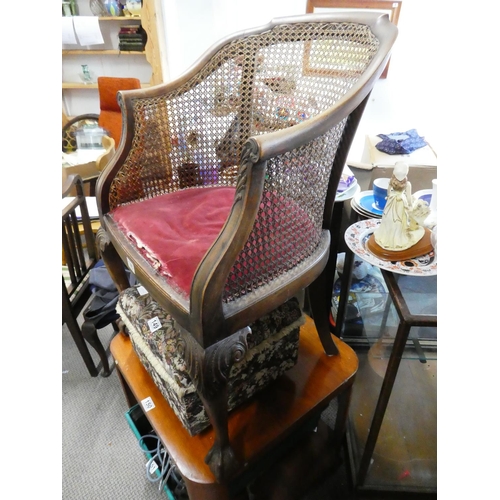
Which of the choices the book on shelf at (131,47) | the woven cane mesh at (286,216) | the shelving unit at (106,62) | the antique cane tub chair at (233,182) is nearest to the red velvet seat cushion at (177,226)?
the antique cane tub chair at (233,182)

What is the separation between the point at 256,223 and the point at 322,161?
201 millimetres

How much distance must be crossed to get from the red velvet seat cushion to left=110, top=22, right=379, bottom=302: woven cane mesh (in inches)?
3.1

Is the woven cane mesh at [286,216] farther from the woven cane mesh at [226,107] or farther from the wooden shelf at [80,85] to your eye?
the wooden shelf at [80,85]

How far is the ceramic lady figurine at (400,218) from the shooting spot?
0.73 m

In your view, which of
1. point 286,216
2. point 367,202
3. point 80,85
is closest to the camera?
point 286,216

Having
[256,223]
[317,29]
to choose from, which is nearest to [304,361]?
[256,223]

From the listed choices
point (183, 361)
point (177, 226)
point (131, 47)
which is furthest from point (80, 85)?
point (183, 361)

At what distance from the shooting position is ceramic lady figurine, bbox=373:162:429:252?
0.73m

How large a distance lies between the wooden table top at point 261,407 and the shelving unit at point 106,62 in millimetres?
1983

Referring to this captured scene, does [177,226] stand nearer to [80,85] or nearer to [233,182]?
[233,182]

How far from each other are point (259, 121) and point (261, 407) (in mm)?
717

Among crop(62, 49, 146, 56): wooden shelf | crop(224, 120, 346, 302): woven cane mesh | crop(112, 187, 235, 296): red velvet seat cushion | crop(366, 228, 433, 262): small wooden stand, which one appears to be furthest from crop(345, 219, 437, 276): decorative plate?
crop(62, 49, 146, 56): wooden shelf

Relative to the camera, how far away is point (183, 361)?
2.38ft

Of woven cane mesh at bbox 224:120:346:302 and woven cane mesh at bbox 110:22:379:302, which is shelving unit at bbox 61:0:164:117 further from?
woven cane mesh at bbox 224:120:346:302
